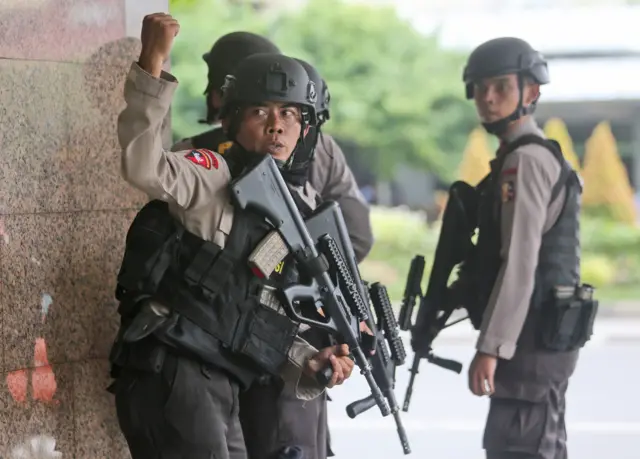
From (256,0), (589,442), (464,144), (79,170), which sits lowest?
(589,442)

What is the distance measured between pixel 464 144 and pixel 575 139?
1195 mm

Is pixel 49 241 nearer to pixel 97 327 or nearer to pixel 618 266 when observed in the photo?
pixel 97 327

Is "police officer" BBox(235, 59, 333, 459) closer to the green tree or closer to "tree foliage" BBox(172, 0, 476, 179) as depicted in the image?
the green tree

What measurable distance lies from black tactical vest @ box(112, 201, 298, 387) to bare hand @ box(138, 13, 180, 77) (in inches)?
13.9

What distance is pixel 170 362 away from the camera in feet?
7.68

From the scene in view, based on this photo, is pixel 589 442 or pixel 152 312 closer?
pixel 152 312

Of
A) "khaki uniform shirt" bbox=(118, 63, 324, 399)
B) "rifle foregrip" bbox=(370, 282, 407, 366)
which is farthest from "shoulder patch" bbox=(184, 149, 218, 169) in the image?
"rifle foregrip" bbox=(370, 282, 407, 366)

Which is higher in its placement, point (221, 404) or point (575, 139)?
point (575, 139)

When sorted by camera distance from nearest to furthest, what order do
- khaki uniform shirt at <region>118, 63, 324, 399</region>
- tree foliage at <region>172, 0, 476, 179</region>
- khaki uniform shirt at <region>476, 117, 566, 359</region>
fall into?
khaki uniform shirt at <region>118, 63, 324, 399</region>, khaki uniform shirt at <region>476, 117, 566, 359</region>, tree foliage at <region>172, 0, 476, 179</region>

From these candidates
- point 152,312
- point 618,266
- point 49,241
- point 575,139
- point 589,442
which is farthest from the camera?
point 575,139

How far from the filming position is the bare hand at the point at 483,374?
10.5 feet

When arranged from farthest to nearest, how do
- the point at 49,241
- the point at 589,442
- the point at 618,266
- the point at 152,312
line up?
the point at 618,266 < the point at 589,442 < the point at 49,241 < the point at 152,312

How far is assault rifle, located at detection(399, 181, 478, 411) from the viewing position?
11.2 feet

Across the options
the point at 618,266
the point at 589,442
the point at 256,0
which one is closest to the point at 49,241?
the point at 589,442
